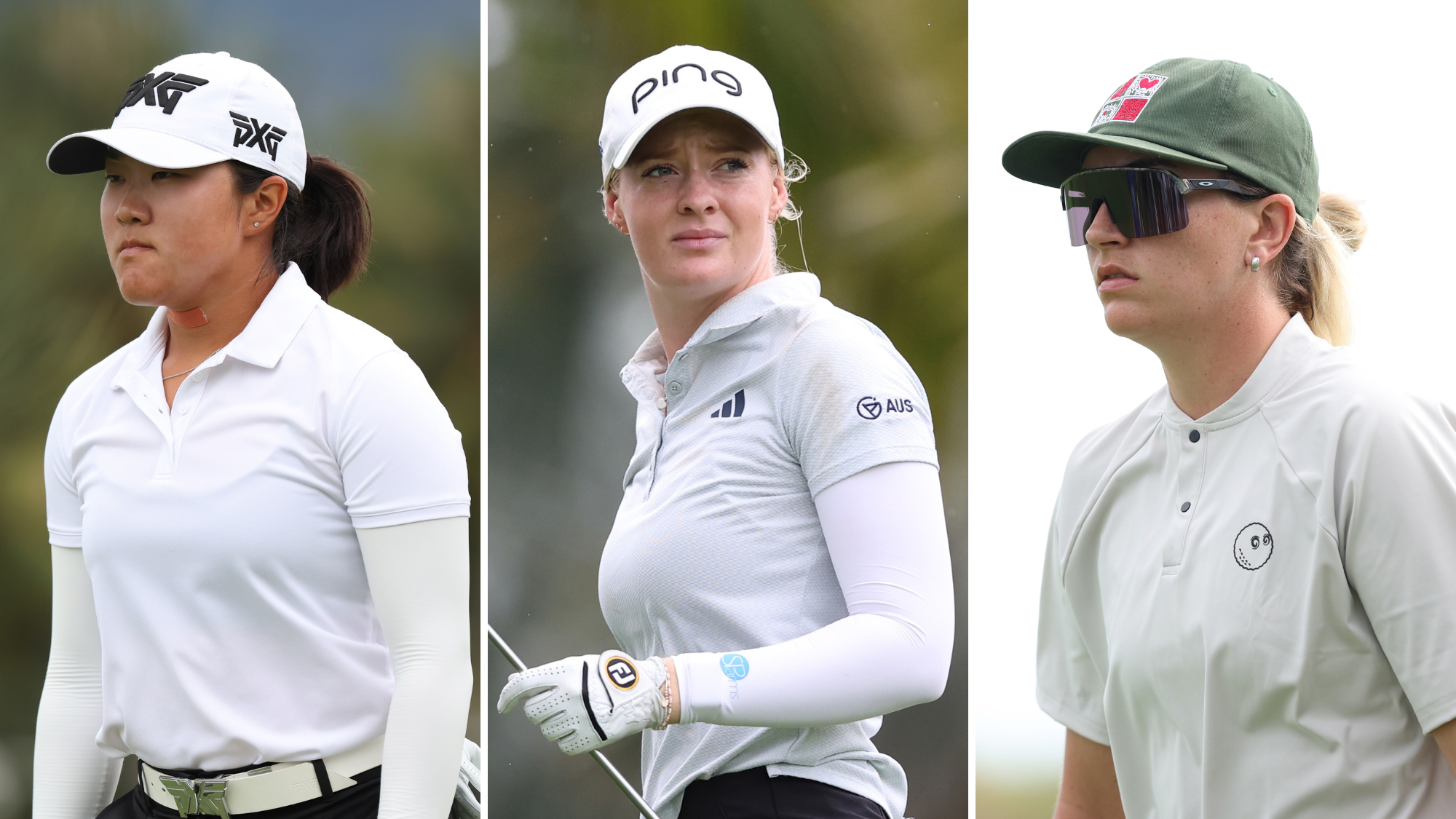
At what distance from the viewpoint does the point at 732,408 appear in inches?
71.6

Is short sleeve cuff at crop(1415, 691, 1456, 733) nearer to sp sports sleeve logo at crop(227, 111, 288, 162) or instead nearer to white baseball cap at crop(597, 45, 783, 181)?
white baseball cap at crop(597, 45, 783, 181)

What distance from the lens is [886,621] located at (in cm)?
165

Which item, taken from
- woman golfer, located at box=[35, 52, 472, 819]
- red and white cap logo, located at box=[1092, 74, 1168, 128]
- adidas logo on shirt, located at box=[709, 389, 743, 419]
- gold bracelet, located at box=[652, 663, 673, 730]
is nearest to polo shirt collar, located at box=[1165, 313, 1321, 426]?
red and white cap logo, located at box=[1092, 74, 1168, 128]

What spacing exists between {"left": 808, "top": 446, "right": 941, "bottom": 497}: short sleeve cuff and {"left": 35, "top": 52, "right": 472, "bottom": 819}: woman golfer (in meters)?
0.52

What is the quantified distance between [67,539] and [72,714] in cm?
27

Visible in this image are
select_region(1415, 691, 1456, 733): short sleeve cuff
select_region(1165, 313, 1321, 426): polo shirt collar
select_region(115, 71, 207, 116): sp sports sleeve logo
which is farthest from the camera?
select_region(115, 71, 207, 116): sp sports sleeve logo

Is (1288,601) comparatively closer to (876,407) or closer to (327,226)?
(876,407)

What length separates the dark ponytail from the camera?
6.93ft

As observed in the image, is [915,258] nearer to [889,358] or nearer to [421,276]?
[421,276]

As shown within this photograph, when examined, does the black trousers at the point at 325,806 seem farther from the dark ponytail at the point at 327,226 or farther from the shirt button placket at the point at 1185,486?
the shirt button placket at the point at 1185,486

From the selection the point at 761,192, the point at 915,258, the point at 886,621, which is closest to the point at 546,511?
the point at 915,258

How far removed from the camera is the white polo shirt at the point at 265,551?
5.90 ft

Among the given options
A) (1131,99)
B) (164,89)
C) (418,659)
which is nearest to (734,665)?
(418,659)

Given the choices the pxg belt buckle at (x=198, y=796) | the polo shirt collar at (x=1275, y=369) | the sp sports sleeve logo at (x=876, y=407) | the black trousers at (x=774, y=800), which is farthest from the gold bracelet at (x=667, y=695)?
the polo shirt collar at (x=1275, y=369)
